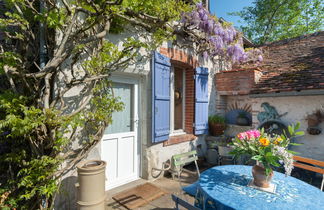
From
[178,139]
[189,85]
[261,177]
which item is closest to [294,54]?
[189,85]

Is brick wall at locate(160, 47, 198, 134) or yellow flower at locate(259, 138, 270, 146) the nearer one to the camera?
yellow flower at locate(259, 138, 270, 146)

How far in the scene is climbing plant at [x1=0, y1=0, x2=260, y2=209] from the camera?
203cm

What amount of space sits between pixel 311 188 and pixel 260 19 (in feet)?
41.9

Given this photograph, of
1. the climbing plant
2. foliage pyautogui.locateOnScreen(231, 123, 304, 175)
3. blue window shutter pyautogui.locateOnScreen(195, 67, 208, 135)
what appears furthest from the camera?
blue window shutter pyautogui.locateOnScreen(195, 67, 208, 135)

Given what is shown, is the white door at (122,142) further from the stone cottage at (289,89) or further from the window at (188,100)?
the stone cottage at (289,89)

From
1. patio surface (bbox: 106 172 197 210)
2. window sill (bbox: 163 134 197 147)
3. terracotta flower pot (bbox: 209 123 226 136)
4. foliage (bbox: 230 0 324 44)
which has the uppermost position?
foliage (bbox: 230 0 324 44)

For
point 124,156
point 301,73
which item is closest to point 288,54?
point 301,73

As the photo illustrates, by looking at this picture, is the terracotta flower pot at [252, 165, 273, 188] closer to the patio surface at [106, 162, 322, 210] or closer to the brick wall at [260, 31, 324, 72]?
the patio surface at [106, 162, 322, 210]

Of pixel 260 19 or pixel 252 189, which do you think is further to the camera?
pixel 260 19

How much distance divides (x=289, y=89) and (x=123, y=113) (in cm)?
365

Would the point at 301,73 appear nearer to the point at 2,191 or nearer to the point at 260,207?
the point at 260,207

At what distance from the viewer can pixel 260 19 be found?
11.6 m

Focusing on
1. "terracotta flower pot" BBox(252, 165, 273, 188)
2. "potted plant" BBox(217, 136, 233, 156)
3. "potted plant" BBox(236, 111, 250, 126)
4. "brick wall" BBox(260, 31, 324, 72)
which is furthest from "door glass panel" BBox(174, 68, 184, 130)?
"terracotta flower pot" BBox(252, 165, 273, 188)

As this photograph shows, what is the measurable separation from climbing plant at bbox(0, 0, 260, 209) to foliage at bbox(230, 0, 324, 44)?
1134 cm
